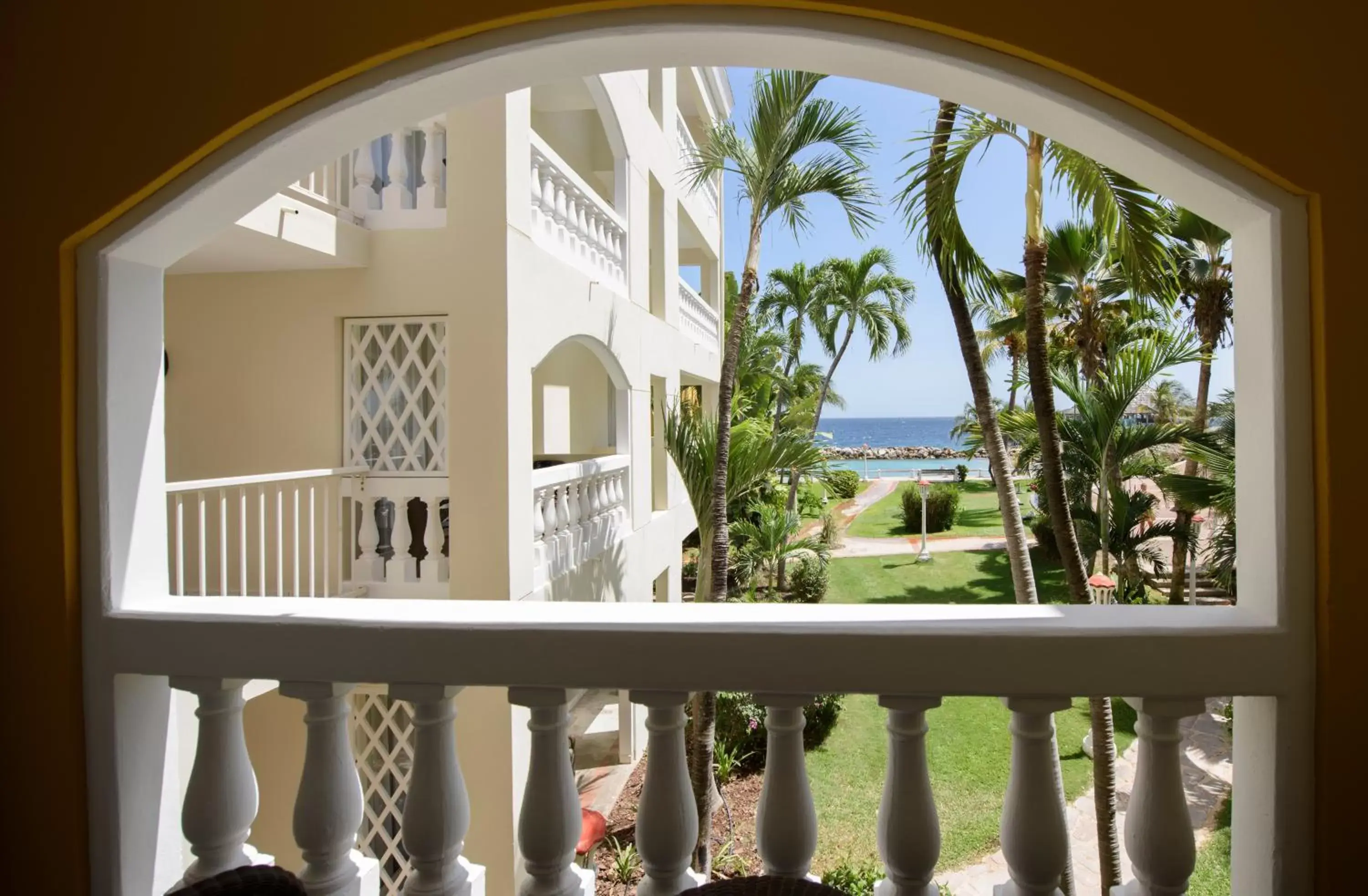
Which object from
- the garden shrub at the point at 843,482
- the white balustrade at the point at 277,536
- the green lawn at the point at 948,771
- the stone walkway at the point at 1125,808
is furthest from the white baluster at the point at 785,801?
the garden shrub at the point at 843,482

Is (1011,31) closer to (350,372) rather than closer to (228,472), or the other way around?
(350,372)

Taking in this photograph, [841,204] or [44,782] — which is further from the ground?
[841,204]

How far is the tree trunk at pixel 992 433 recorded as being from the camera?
489 centimetres

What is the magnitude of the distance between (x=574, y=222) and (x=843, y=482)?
17.2 m

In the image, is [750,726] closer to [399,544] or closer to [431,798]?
[399,544]

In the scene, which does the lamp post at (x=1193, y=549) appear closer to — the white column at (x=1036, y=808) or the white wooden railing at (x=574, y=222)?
the white wooden railing at (x=574, y=222)

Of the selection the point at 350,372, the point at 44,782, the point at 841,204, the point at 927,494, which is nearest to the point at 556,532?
the point at 350,372

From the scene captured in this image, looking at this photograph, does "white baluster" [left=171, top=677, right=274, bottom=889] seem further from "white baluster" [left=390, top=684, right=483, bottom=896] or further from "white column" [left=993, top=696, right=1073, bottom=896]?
"white column" [left=993, top=696, right=1073, bottom=896]

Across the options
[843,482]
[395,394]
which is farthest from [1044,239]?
[843,482]

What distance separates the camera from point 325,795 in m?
1.25

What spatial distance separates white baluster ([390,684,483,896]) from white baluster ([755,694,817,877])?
1.58ft

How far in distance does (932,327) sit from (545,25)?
3135 inches

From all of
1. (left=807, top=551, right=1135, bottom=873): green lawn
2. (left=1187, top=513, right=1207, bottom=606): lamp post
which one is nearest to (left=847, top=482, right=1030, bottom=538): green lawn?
(left=1187, top=513, right=1207, bottom=606): lamp post

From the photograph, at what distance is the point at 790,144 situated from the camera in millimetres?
6676
